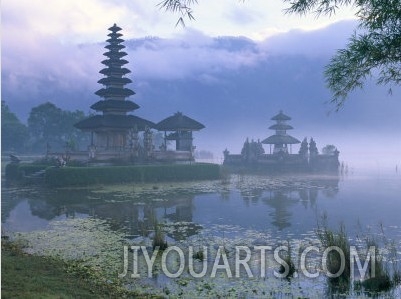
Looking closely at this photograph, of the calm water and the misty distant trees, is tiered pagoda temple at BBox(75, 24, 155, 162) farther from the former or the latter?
the misty distant trees

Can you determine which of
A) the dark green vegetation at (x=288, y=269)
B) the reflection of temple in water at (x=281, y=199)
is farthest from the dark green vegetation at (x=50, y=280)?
the reflection of temple in water at (x=281, y=199)

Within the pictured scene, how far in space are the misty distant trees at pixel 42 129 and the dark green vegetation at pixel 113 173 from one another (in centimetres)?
3892

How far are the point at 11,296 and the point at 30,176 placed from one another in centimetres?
2995

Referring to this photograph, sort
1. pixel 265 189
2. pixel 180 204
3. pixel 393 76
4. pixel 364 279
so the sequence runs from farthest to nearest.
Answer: pixel 265 189
pixel 180 204
pixel 364 279
pixel 393 76

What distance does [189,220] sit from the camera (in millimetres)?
18000

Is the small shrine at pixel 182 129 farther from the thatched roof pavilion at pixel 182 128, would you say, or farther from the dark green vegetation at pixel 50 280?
the dark green vegetation at pixel 50 280

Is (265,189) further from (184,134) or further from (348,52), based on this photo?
(348,52)

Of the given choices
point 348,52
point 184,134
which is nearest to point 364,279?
point 348,52

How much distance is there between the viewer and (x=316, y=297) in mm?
8305

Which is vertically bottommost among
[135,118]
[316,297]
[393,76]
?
[316,297]

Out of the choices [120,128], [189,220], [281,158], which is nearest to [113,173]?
[120,128]

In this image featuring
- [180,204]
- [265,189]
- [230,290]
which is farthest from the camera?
[265,189]

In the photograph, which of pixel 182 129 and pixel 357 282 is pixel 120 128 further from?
pixel 357 282

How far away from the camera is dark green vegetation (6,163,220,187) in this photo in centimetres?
3177
